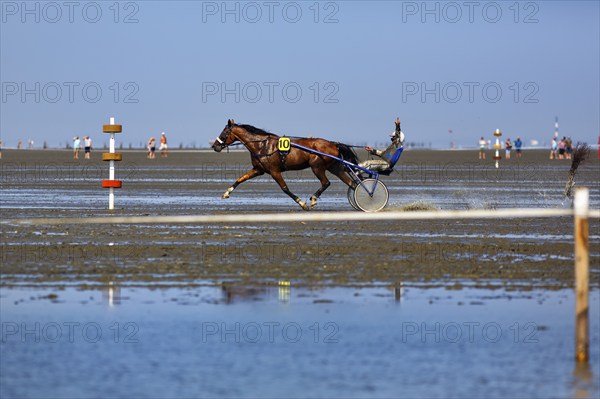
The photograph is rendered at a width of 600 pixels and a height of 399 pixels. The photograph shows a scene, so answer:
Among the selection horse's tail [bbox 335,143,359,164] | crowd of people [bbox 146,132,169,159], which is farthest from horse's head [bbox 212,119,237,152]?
crowd of people [bbox 146,132,169,159]

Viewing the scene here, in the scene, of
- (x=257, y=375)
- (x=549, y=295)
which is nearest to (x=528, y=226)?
(x=549, y=295)

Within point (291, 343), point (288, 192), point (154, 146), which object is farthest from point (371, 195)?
point (154, 146)

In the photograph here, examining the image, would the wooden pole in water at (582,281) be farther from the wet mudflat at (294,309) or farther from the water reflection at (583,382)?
the water reflection at (583,382)

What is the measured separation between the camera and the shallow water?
9.06m

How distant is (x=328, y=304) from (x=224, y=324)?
1483 millimetres

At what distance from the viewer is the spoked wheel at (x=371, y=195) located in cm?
2564

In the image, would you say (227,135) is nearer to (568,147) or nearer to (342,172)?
(342,172)

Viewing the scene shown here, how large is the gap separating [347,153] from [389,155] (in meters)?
0.85

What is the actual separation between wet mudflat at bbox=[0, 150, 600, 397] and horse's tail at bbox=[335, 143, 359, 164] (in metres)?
3.38

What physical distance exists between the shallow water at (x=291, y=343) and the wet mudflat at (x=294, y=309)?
20 mm

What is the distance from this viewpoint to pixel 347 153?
26219 millimetres

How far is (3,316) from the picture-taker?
1190cm

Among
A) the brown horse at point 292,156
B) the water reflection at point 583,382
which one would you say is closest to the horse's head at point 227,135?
the brown horse at point 292,156

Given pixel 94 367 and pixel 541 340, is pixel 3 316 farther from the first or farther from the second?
pixel 541 340
